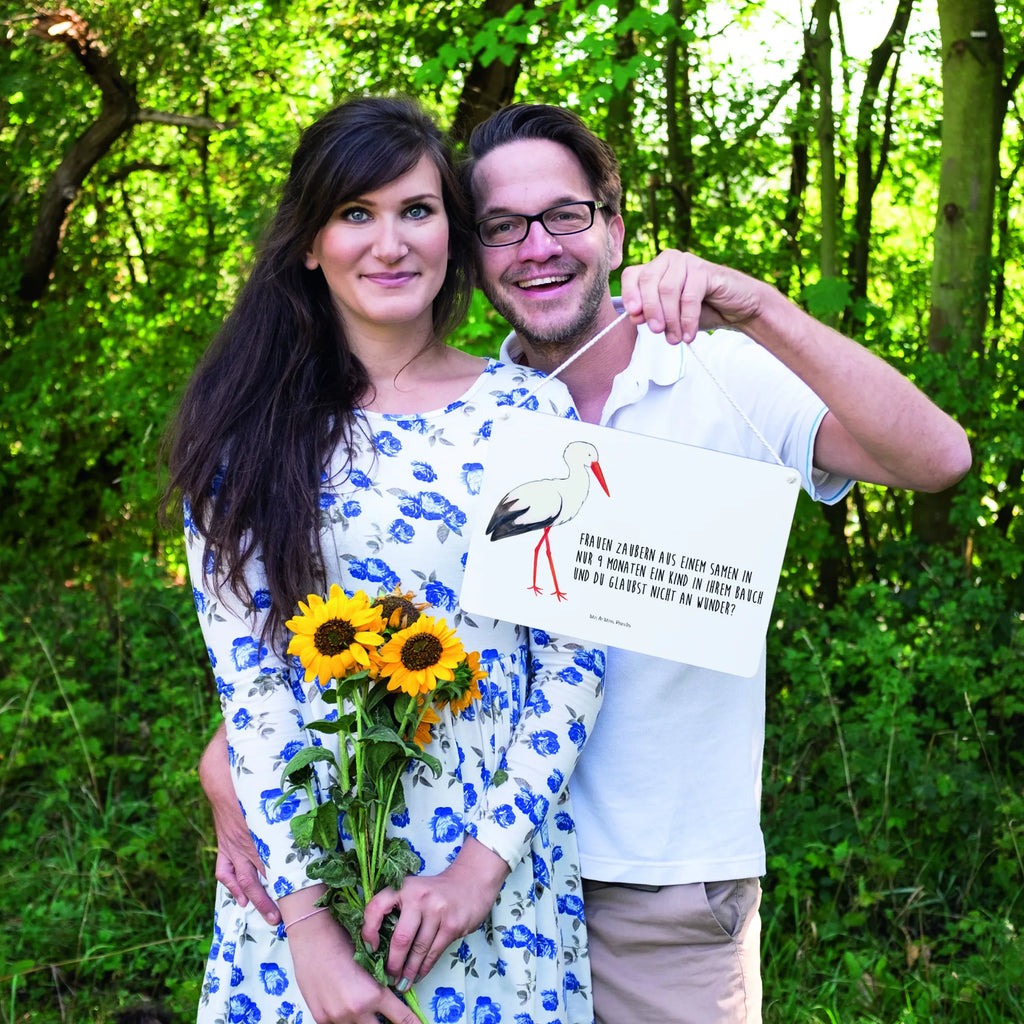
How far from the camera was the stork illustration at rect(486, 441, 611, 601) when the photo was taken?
5.43 feet

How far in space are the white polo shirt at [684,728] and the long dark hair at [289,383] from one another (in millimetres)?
478

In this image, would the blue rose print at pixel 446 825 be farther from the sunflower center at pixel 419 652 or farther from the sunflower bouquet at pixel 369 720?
the sunflower center at pixel 419 652

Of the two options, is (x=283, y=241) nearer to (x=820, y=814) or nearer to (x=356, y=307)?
(x=356, y=307)

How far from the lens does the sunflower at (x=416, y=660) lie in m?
1.59

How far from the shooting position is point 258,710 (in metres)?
1.80

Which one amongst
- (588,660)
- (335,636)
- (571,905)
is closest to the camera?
(335,636)

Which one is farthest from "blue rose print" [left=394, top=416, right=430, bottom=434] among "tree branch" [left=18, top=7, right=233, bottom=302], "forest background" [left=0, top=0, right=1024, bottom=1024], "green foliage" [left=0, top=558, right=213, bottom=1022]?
"tree branch" [left=18, top=7, right=233, bottom=302]

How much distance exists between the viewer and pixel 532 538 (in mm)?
1658

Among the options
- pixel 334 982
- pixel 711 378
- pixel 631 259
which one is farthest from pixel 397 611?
pixel 631 259

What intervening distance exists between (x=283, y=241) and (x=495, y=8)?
13.9ft

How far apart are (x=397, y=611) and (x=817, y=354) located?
75 cm

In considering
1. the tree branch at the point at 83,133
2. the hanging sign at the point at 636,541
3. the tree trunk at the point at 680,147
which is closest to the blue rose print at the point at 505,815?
the hanging sign at the point at 636,541

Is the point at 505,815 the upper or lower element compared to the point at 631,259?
lower

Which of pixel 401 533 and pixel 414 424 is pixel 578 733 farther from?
pixel 414 424
